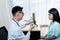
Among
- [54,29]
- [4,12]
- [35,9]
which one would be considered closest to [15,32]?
[54,29]

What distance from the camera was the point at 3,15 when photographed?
415 cm

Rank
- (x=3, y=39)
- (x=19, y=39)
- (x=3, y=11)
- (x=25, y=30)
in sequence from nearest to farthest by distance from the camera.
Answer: (x=19, y=39) < (x=3, y=39) < (x=25, y=30) < (x=3, y=11)

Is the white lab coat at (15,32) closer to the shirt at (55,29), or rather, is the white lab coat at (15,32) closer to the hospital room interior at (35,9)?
the shirt at (55,29)

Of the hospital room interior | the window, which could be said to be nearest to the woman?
the hospital room interior

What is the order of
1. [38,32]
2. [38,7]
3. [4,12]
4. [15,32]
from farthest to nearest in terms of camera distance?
[4,12]
[38,7]
[38,32]
[15,32]

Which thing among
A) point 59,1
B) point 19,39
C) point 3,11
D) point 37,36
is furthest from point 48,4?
point 19,39

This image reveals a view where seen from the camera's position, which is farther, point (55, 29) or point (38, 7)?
point (38, 7)

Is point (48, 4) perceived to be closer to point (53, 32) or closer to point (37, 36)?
point (37, 36)

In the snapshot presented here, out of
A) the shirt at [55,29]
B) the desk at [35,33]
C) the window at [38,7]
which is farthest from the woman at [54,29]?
the window at [38,7]

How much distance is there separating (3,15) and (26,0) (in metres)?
0.61

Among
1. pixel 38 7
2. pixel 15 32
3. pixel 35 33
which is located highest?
pixel 38 7

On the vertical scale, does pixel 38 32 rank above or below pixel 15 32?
below

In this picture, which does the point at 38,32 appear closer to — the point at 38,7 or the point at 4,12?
the point at 38,7

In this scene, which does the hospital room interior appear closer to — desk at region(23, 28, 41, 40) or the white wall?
the white wall
